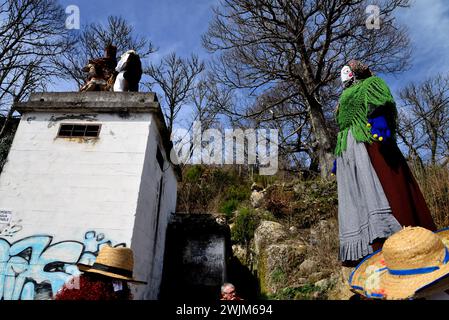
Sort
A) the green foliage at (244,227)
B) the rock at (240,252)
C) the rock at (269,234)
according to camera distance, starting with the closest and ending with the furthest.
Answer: the rock at (269,234)
the rock at (240,252)
the green foliage at (244,227)

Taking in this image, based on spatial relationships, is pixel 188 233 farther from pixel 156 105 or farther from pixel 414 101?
pixel 414 101

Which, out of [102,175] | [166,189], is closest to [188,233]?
[166,189]

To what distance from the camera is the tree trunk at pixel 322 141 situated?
11.9 meters

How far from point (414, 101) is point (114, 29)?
61.5ft

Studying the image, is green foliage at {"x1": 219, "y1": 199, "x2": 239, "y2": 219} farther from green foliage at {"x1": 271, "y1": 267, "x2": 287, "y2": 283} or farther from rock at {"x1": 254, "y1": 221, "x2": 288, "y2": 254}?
green foliage at {"x1": 271, "y1": 267, "x2": 287, "y2": 283}

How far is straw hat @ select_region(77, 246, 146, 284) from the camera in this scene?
9.57 ft

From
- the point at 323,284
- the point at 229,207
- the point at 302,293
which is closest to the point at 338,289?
the point at 323,284

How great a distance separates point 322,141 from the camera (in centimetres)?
1223

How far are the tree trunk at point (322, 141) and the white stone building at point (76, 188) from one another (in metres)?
7.32

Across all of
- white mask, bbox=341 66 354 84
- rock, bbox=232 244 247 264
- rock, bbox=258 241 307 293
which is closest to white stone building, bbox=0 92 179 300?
rock, bbox=258 241 307 293

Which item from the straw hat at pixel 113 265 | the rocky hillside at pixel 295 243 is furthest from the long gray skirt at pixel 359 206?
→ the straw hat at pixel 113 265

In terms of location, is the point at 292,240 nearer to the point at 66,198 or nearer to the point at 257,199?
the point at 257,199

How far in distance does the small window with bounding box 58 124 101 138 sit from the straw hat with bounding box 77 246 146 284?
342cm

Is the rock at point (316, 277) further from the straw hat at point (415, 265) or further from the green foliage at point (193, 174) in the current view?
the green foliage at point (193, 174)
